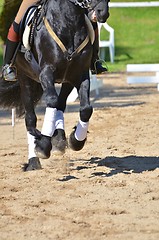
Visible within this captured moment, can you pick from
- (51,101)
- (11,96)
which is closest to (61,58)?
(51,101)

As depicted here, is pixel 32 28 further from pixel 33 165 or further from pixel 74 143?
pixel 33 165

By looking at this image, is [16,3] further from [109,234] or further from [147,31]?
[147,31]

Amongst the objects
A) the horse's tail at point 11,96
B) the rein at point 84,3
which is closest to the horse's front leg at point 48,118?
the rein at point 84,3

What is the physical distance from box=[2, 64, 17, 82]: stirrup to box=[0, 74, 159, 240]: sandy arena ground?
102cm

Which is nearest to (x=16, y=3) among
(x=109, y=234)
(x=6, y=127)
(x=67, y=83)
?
(x=6, y=127)

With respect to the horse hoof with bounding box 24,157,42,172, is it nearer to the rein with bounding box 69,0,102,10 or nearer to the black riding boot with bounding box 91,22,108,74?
the black riding boot with bounding box 91,22,108,74

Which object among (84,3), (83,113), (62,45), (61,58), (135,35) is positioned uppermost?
(84,3)

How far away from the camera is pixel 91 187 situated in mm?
7977

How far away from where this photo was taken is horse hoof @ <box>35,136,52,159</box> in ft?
26.7

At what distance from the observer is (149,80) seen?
16.7m

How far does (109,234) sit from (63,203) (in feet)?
4.07

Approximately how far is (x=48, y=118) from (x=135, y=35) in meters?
20.0

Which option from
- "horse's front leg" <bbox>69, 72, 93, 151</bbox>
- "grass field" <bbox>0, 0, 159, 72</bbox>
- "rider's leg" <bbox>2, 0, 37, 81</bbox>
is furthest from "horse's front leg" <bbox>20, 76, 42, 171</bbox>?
"grass field" <bbox>0, 0, 159, 72</bbox>

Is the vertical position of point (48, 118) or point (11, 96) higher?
point (48, 118)
